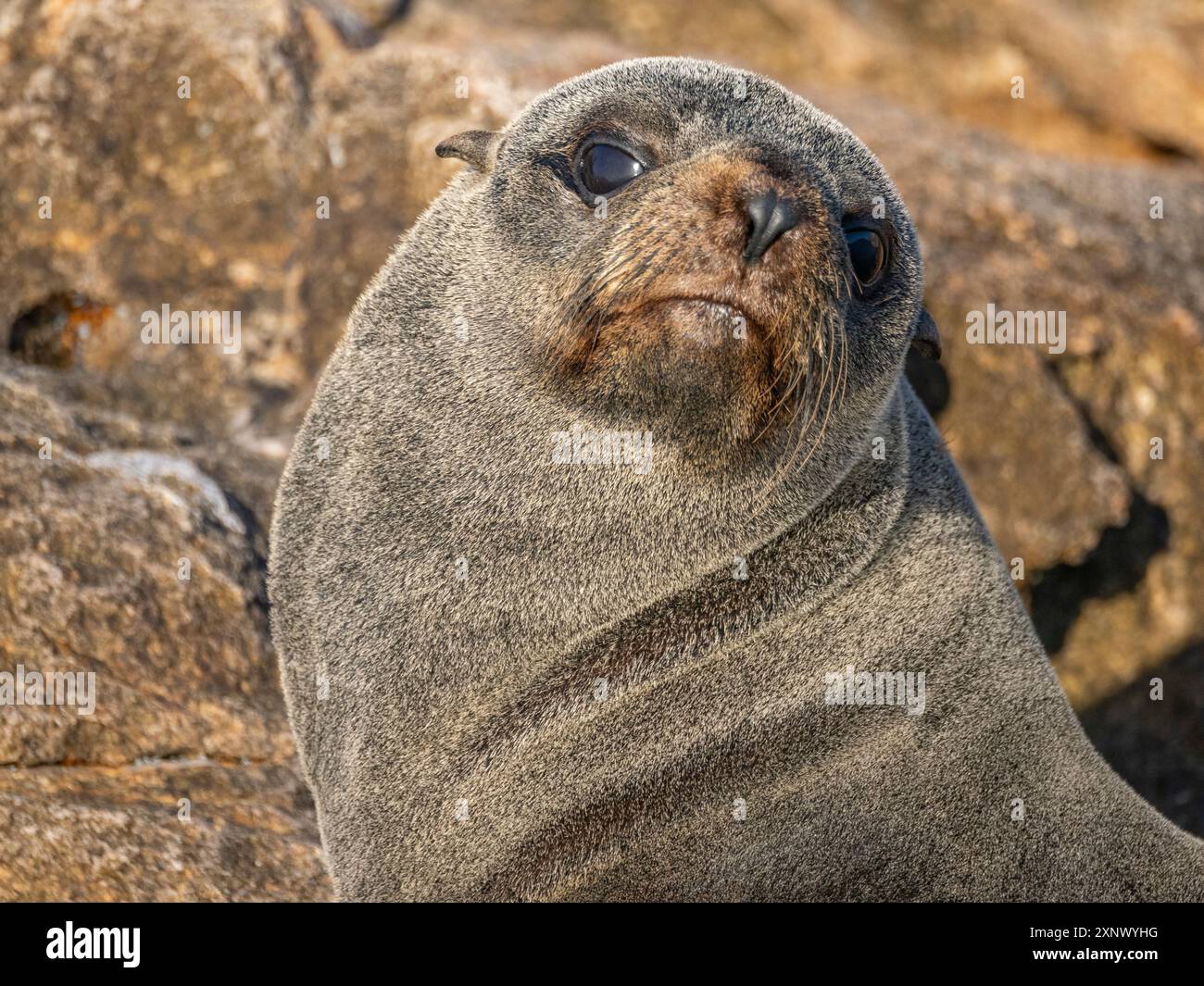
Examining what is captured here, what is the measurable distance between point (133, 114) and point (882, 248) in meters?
5.69

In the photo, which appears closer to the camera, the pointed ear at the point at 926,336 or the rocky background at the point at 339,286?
the pointed ear at the point at 926,336

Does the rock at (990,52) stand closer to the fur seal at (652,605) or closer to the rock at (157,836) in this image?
the fur seal at (652,605)

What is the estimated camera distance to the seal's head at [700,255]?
4.22 m

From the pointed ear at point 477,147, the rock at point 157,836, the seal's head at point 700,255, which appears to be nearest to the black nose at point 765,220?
the seal's head at point 700,255

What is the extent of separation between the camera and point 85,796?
18.0 feet

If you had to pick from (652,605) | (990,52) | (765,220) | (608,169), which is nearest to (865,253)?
(765,220)

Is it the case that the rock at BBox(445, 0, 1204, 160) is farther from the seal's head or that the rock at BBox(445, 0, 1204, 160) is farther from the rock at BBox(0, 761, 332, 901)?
the rock at BBox(0, 761, 332, 901)

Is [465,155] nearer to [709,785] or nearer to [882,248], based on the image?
[882,248]

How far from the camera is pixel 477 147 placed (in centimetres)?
514

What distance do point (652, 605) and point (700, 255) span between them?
1.24 m

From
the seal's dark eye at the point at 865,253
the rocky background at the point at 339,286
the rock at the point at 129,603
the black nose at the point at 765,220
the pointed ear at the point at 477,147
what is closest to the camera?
the black nose at the point at 765,220

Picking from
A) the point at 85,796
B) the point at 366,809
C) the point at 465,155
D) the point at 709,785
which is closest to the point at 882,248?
the point at 465,155

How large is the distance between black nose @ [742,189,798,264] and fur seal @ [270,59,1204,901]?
0.26 m

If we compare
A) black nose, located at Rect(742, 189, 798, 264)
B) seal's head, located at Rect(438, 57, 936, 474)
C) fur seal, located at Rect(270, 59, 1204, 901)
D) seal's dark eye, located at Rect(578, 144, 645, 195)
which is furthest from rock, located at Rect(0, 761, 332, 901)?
black nose, located at Rect(742, 189, 798, 264)
